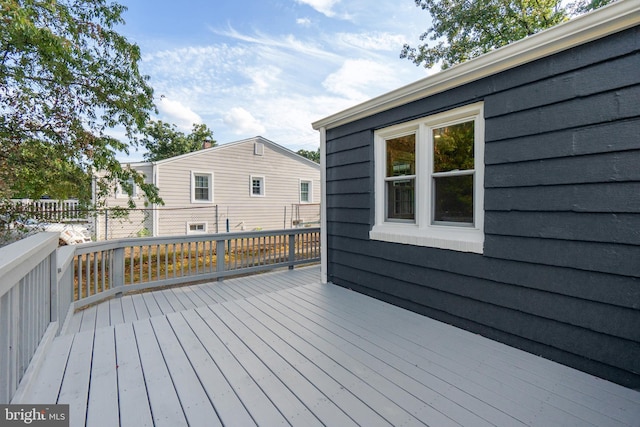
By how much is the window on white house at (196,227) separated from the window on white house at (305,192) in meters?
4.73

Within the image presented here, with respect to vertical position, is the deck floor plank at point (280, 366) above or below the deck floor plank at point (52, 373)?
below

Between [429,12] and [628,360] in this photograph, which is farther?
[429,12]

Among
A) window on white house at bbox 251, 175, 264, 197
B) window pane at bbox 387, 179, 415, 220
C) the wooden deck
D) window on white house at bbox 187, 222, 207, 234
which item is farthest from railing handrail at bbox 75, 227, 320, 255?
window on white house at bbox 251, 175, 264, 197

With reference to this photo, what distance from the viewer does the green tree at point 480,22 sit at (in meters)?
8.58

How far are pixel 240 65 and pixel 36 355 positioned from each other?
28.0 ft

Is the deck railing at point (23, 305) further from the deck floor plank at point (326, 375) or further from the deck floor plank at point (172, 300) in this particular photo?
the deck floor plank at point (326, 375)

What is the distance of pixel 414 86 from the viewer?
2.84m

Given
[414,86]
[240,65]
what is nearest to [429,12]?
[240,65]

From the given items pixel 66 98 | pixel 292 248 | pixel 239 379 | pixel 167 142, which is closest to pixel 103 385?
pixel 239 379

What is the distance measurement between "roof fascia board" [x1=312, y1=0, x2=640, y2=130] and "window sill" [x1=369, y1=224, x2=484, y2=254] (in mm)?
1328

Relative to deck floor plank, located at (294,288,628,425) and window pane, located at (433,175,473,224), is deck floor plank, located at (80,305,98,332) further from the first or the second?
window pane, located at (433,175,473,224)

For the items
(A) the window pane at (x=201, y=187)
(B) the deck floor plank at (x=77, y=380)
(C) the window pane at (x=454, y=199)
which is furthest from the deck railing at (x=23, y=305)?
(A) the window pane at (x=201, y=187)

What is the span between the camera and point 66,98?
14.1 feet

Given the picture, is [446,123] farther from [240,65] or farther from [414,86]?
[240,65]
